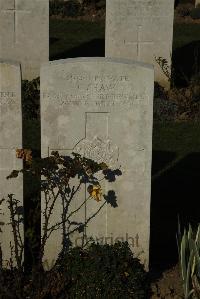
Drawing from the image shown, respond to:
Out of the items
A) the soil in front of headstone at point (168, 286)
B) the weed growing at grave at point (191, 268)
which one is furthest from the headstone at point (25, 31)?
the weed growing at grave at point (191, 268)

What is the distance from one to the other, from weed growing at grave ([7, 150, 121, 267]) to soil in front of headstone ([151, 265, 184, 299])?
0.72m

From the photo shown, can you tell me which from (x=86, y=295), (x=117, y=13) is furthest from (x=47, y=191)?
(x=117, y=13)

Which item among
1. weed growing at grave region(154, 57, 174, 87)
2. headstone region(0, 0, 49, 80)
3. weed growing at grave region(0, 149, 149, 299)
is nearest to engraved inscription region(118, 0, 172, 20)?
weed growing at grave region(154, 57, 174, 87)

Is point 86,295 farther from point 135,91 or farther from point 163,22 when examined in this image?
point 163,22

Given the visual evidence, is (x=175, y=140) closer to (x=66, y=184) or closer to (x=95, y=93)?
(x=95, y=93)

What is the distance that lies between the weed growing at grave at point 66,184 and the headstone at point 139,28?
6004mm

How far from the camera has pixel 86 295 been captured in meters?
5.52

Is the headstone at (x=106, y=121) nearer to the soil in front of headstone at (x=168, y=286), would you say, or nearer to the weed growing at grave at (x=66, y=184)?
the weed growing at grave at (x=66, y=184)

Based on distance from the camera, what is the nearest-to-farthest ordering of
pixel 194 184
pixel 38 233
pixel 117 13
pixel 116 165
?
pixel 116 165 → pixel 38 233 → pixel 194 184 → pixel 117 13

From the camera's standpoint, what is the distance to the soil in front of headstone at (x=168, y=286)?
584cm

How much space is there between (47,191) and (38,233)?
1074mm

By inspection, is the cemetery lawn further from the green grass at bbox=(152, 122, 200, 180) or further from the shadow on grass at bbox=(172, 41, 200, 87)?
the green grass at bbox=(152, 122, 200, 180)

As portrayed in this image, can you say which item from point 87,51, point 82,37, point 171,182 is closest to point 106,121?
point 171,182

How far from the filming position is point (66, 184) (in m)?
5.61
